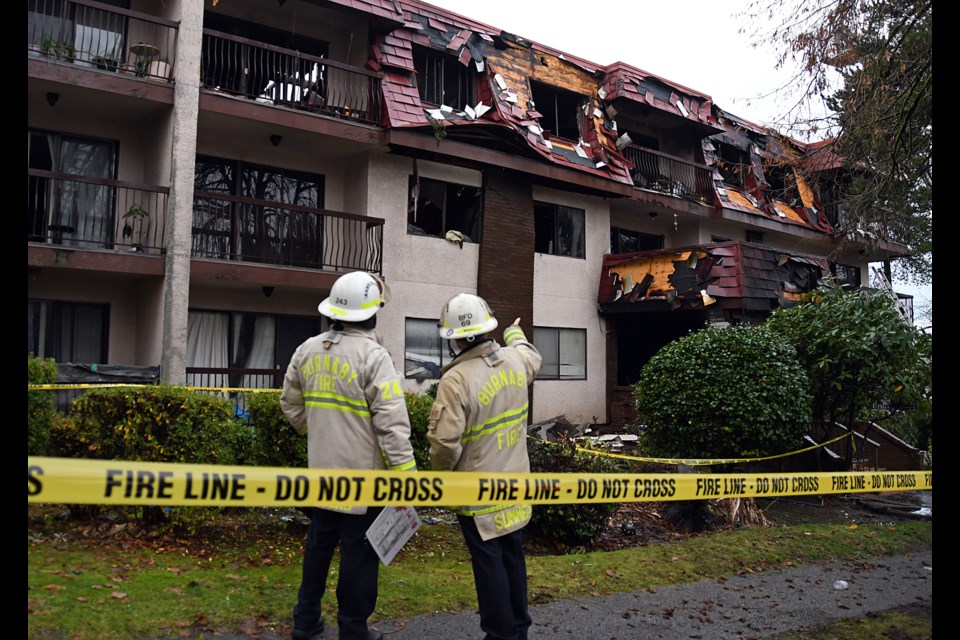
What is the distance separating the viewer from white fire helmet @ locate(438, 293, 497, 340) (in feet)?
13.9

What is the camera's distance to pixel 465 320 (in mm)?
4242

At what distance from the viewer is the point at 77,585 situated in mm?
4664

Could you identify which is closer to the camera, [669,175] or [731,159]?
[669,175]

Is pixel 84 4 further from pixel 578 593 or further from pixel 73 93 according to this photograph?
pixel 578 593

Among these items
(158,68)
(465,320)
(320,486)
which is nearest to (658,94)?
(158,68)

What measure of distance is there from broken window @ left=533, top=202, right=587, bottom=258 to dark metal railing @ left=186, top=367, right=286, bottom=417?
23.5 feet

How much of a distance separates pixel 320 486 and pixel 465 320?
1345mm

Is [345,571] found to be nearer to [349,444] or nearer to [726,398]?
[349,444]

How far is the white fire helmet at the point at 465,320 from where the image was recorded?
423 centimetres

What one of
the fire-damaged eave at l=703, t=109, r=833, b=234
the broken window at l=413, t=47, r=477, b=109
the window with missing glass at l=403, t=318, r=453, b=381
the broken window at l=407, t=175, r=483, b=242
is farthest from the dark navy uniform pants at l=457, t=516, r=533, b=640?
the fire-damaged eave at l=703, t=109, r=833, b=234

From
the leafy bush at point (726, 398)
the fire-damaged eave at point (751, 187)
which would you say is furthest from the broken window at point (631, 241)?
the leafy bush at point (726, 398)

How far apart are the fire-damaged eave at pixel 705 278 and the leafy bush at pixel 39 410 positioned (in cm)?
1335

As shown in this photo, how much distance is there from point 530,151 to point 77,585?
13.2 metres

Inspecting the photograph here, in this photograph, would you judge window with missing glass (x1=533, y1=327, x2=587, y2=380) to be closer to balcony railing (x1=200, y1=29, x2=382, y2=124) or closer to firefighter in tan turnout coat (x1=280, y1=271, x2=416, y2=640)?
balcony railing (x1=200, y1=29, x2=382, y2=124)
